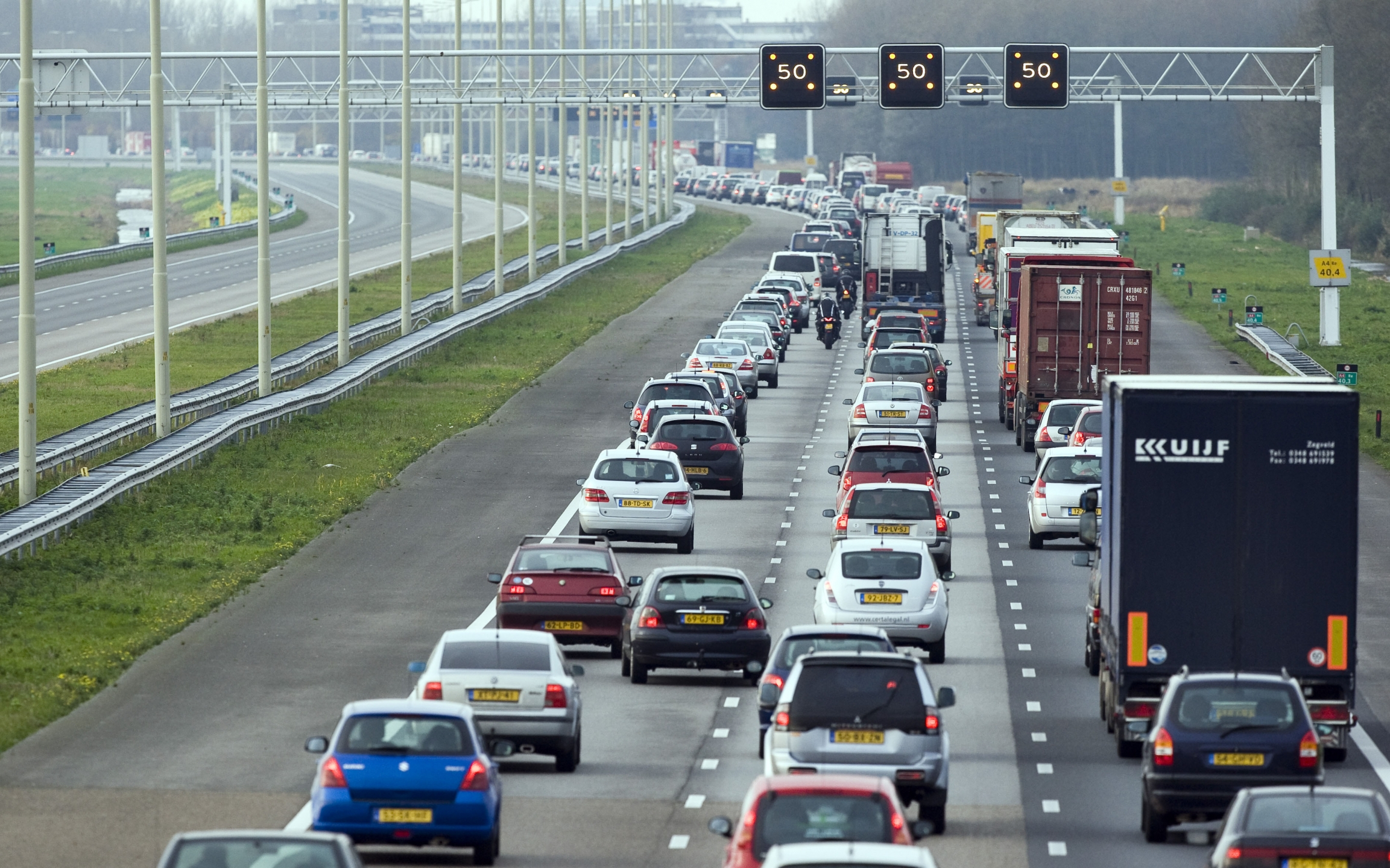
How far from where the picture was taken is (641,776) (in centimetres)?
2145

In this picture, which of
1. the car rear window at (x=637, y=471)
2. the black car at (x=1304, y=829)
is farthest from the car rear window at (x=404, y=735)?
the car rear window at (x=637, y=471)

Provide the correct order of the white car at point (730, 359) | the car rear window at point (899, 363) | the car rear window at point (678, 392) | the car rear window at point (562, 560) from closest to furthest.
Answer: the car rear window at point (562, 560) < the car rear window at point (678, 392) < the car rear window at point (899, 363) < the white car at point (730, 359)

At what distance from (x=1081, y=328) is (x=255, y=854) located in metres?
36.8

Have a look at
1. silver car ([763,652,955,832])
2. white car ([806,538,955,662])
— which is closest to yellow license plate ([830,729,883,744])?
silver car ([763,652,955,832])

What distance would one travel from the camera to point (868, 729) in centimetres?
1898

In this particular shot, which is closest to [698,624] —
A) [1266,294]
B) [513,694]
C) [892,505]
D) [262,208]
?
[513,694]

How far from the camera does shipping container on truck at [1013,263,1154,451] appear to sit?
4831cm

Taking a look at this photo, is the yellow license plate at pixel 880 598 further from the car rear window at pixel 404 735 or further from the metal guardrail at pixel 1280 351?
the metal guardrail at pixel 1280 351

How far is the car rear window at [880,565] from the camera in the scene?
27.7 meters

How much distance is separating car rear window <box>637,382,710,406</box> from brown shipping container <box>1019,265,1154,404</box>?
674cm

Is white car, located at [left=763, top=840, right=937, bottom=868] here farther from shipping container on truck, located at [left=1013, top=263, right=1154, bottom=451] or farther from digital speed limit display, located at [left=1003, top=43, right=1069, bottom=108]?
digital speed limit display, located at [left=1003, top=43, right=1069, bottom=108]

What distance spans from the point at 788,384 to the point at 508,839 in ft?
147

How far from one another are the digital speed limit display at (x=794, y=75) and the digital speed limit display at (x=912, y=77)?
1452mm

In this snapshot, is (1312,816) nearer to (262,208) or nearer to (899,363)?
(899,363)
